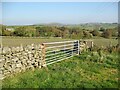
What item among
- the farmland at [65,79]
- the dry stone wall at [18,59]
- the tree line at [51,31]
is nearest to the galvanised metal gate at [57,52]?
the dry stone wall at [18,59]

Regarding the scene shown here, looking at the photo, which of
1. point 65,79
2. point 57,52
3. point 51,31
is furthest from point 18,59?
point 51,31

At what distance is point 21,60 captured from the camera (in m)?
9.31

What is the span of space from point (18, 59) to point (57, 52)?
172 inches

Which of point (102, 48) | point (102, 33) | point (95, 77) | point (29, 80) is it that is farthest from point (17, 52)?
point (102, 33)

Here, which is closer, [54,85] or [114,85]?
[54,85]

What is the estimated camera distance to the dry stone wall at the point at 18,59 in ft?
27.1

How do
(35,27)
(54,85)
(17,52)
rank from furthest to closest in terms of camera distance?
(35,27) < (17,52) < (54,85)

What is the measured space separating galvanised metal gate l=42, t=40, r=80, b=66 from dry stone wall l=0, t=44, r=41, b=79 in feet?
1.79

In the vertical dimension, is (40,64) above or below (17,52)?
below

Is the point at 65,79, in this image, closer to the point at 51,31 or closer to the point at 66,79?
the point at 66,79

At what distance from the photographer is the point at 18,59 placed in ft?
30.0

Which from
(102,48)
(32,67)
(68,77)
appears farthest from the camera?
(102,48)

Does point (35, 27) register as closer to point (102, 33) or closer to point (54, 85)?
point (102, 33)

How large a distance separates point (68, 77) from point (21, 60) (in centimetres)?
205
